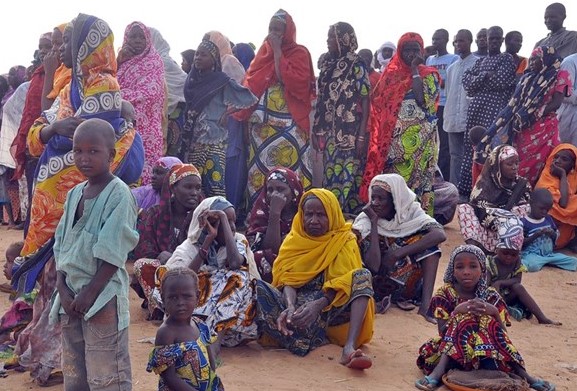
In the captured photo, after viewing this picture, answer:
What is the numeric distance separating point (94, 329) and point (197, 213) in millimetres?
2062

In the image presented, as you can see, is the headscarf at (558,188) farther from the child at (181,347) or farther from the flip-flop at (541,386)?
the child at (181,347)

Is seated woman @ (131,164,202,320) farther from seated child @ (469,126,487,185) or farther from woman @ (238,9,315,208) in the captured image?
seated child @ (469,126,487,185)

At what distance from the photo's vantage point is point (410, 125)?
29.7 ft

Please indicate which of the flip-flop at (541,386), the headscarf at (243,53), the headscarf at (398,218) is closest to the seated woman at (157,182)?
the headscarf at (398,218)

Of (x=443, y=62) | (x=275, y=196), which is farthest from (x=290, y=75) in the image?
(x=443, y=62)

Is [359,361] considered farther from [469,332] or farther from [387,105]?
[387,105]

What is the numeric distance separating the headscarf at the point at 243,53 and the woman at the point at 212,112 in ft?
6.82

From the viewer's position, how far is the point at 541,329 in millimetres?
6359

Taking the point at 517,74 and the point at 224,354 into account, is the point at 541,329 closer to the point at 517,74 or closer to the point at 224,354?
the point at 224,354

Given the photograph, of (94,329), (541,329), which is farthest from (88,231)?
(541,329)

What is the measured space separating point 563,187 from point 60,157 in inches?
231

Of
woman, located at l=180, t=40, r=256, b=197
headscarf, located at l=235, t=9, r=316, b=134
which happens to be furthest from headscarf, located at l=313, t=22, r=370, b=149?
woman, located at l=180, t=40, r=256, b=197

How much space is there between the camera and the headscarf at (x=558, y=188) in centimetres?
866

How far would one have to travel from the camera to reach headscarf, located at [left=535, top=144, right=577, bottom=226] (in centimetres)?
866
